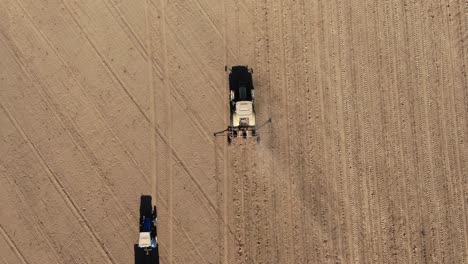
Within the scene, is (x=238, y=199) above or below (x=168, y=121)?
below

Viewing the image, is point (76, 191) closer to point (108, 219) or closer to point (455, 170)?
point (108, 219)

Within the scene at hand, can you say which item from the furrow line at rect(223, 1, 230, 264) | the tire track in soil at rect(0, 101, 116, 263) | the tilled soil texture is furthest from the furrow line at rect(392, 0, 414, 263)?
the tire track in soil at rect(0, 101, 116, 263)

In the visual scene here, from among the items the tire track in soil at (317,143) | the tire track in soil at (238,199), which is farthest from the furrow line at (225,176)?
the tire track in soil at (317,143)

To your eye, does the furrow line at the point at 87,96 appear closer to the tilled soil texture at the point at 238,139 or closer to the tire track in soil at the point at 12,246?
the tilled soil texture at the point at 238,139

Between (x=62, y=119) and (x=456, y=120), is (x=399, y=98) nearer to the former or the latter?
(x=456, y=120)

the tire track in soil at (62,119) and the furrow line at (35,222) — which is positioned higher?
the tire track in soil at (62,119)

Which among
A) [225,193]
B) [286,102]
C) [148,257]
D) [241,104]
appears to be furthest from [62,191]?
[286,102]

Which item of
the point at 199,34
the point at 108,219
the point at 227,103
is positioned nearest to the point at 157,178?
the point at 108,219
